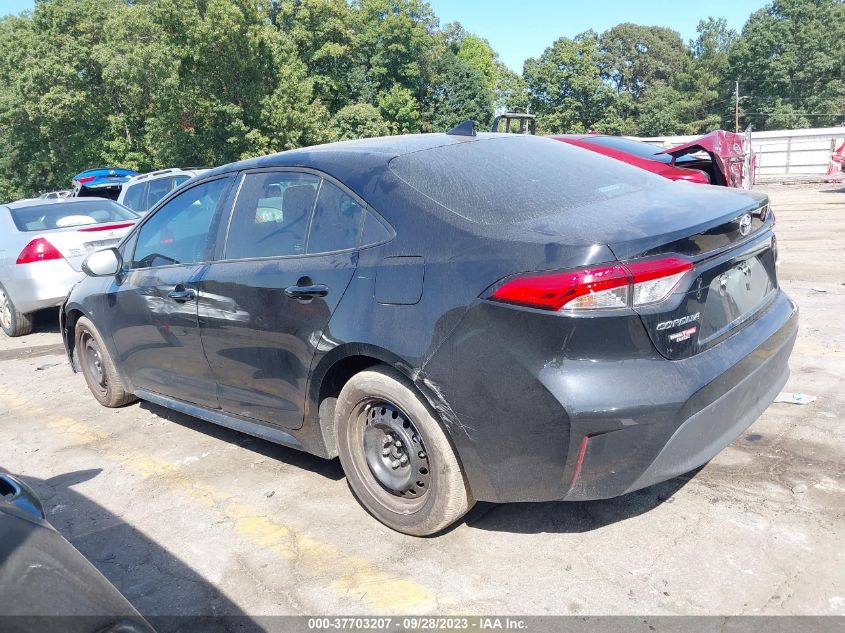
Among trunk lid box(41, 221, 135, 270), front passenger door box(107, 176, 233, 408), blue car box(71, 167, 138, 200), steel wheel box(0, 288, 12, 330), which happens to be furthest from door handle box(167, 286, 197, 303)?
blue car box(71, 167, 138, 200)

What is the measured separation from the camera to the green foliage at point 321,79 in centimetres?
3525

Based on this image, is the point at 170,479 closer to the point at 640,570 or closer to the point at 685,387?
the point at 640,570

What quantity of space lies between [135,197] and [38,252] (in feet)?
16.1

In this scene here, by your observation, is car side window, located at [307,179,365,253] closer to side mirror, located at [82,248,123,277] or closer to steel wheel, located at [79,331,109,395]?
side mirror, located at [82,248,123,277]

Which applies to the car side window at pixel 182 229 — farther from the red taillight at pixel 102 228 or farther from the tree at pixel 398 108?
the tree at pixel 398 108

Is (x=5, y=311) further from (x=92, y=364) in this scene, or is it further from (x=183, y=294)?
(x=183, y=294)

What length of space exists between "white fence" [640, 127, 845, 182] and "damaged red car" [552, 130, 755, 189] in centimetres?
1702

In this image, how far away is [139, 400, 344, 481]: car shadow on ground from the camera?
153 inches

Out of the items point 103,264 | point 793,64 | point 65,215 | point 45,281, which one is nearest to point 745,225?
point 103,264

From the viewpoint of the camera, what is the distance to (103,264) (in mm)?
4582

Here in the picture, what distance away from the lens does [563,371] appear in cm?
243

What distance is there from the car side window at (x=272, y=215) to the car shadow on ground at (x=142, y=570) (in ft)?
4.96

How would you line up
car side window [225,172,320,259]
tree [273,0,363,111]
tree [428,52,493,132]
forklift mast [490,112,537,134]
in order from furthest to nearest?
tree [428,52,493,132]
tree [273,0,363,111]
forklift mast [490,112,537,134]
car side window [225,172,320,259]

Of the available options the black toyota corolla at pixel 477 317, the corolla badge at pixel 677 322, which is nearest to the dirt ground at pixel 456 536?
the black toyota corolla at pixel 477 317
